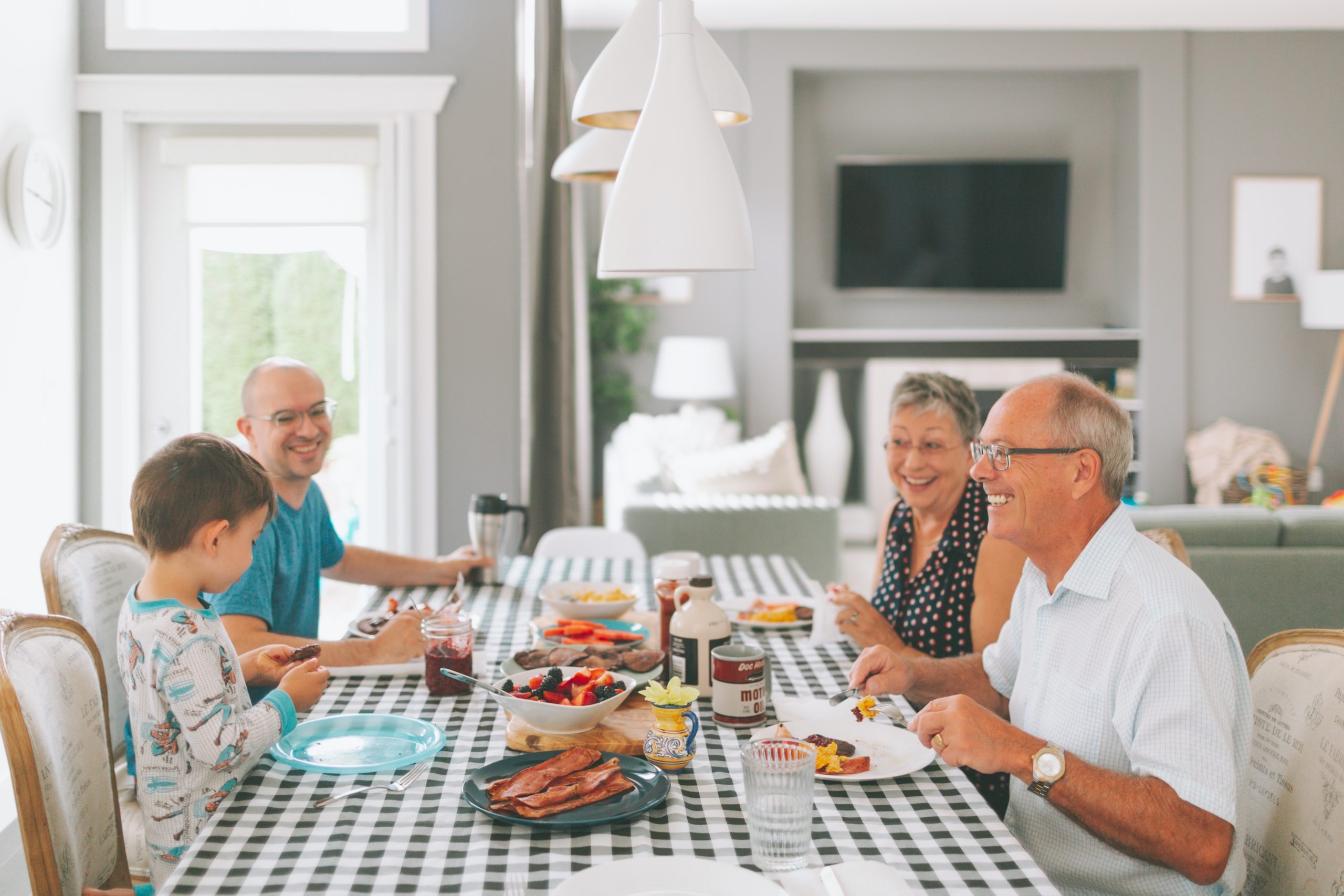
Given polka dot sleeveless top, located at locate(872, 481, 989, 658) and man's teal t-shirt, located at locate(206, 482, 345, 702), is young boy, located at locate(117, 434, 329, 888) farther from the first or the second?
polka dot sleeveless top, located at locate(872, 481, 989, 658)

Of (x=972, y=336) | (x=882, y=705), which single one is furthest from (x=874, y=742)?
(x=972, y=336)

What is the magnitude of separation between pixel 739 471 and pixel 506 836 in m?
3.31

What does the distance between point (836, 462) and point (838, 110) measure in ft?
7.66

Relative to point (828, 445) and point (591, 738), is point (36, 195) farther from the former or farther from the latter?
point (828, 445)

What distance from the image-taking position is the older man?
1.23 m

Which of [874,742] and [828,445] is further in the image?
[828,445]

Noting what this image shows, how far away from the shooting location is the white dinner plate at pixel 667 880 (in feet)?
3.43

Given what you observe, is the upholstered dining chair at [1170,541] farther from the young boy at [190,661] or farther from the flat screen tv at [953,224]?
the flat screen tv at [953,224]

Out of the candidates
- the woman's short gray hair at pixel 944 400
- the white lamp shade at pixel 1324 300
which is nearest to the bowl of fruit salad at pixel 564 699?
the woman's short gray hair at pixel 944 400

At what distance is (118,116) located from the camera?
349cm

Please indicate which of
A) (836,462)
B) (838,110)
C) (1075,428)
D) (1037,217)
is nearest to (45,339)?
(1075,428)

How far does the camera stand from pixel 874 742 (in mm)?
1498

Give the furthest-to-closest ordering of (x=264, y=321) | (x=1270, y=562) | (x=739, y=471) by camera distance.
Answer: (x=739, y=471), (x=264, y=321), (x=1270, y=562)

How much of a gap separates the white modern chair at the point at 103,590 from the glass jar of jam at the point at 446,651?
520mm
